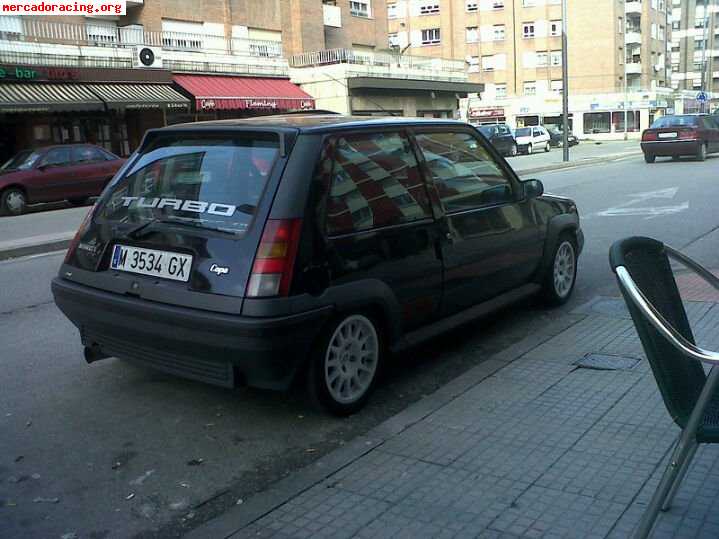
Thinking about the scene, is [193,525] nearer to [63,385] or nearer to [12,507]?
[12,507]

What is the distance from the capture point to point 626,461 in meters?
3.50

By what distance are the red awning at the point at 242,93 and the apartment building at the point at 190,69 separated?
0.19 ft

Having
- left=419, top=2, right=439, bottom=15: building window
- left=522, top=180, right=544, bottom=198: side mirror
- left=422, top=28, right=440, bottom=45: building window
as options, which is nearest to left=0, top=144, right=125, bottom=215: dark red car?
left=522, top=180, right=544, bottom=198: side mirror

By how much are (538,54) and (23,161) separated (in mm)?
59173

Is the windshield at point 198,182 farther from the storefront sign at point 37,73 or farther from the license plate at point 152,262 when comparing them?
the storefront sign at point 37,73

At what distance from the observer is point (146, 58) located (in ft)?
88.3

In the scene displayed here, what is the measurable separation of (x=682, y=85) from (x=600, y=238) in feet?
321

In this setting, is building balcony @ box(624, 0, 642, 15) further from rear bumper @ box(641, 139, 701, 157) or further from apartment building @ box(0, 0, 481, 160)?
rear bumper @ box(641, 139, 701, 157)

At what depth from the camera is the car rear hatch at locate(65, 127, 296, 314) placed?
389 cm

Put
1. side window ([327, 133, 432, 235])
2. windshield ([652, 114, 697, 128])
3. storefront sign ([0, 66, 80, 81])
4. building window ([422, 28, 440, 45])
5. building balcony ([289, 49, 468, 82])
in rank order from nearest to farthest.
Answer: side window ([327, 133, 432, 235])
storefront sign ([0, 66, 80, 81])
windshield ([652, 114, 697, 128])
building balcony ([289, 49, 468, 82])
building window ([422, 28, 440, 45])

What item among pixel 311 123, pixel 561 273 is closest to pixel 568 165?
pixel 561 273

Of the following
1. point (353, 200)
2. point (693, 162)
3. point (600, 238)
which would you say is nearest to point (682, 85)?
point (693, 162)

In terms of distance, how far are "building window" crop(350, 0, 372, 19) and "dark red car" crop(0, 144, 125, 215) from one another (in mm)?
24741

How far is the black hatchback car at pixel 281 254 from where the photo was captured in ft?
12.6
